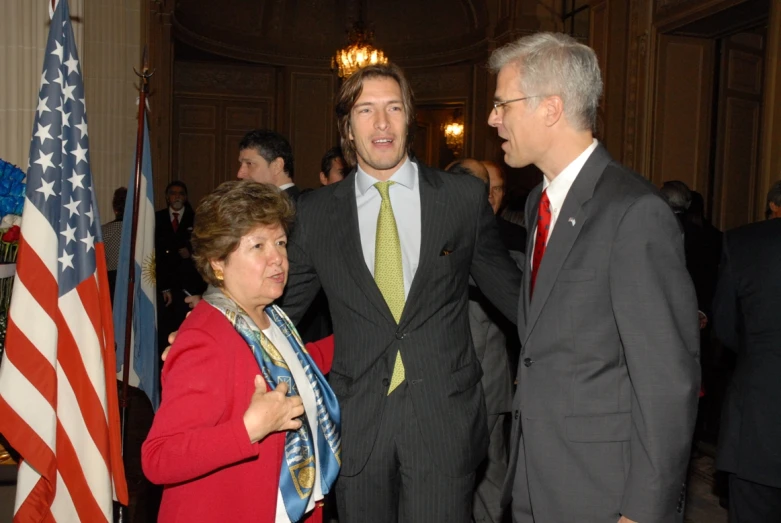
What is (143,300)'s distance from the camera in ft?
14.8

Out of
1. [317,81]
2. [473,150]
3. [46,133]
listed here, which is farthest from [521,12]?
[46,133]

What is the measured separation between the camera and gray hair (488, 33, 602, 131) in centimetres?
180

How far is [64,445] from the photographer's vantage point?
2.52m

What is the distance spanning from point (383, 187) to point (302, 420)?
29.4 inches

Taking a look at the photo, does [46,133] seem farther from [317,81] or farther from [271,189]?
[317,81]

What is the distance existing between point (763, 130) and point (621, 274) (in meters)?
5.30

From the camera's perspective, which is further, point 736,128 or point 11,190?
point 736,128

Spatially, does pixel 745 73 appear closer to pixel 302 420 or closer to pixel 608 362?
pixel 608 362

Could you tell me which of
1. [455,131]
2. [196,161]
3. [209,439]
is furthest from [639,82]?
[196,161]

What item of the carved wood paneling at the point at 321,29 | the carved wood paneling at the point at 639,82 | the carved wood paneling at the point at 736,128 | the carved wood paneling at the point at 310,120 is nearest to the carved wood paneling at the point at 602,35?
the carved wood paneling at the point at 639,82

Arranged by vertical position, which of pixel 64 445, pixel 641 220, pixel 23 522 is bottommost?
pixel 23 522

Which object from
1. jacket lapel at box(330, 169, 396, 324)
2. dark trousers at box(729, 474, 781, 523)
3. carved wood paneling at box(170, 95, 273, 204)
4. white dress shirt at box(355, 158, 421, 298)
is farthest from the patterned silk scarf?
carved wood paneling at box(170, 95, 273, 204)

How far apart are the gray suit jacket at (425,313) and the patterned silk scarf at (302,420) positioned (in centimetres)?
13

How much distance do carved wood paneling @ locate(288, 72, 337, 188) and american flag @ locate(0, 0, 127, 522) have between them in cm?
1049
